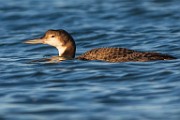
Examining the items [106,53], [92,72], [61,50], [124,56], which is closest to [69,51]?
[61,50]

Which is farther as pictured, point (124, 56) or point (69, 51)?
point (69, 51)

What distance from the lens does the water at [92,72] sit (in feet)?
34.4

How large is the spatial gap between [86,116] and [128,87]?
→ 2.01 metres

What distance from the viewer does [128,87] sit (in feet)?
39.3

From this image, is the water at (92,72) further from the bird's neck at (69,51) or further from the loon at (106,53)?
the bird's neck at (69,51)

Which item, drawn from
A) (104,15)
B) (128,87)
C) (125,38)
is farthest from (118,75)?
(104,15)

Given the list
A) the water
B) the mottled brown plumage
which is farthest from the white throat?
the mottled brown plumage

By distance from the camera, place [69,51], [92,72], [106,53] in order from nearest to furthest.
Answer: [92,72] < [106,53] < [69,51]

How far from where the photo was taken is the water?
10492mm

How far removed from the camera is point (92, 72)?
43.9ft

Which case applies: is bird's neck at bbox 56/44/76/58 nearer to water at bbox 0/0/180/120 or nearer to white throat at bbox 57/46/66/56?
white throat at bbox 57/46/66/56

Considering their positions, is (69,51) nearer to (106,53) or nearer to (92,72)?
(106,53)

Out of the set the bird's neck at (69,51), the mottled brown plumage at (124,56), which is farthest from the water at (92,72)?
the bird's neck at (69,51)

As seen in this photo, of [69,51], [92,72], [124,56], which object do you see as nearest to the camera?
[92,72]
